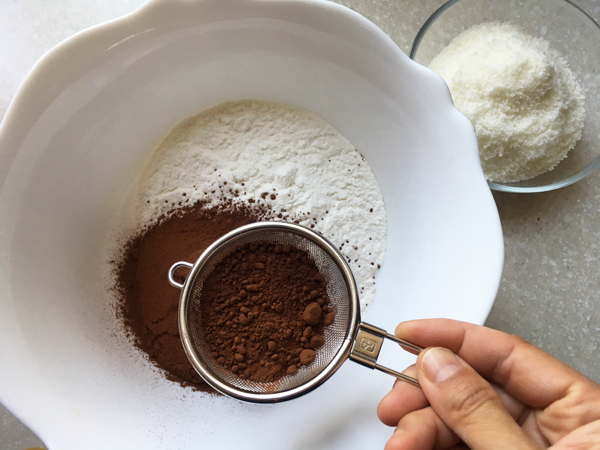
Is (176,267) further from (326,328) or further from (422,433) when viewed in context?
(422,433)

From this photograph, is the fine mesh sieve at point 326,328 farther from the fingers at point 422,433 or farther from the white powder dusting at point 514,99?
the white powder dusting at point 514,99

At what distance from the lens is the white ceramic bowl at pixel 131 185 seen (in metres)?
0.91

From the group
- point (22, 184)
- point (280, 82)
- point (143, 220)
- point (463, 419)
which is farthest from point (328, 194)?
point (22, 184)

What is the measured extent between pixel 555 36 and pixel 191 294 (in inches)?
45.8

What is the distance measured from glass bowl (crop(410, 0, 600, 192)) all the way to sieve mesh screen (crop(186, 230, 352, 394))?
0.55 metres

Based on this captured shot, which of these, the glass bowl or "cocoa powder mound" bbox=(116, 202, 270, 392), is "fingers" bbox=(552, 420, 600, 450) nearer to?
the glass bowl

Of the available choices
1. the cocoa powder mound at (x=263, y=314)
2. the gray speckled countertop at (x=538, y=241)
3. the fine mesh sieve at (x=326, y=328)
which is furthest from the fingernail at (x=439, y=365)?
the gray speckled countertop at (x=538, y=241)

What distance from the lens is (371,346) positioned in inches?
34.4

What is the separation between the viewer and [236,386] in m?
0.96

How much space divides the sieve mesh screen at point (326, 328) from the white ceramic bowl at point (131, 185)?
0.32ft

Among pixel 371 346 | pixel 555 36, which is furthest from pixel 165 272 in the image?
pixel 555 36

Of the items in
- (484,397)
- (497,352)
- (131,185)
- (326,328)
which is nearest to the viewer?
(484,397)

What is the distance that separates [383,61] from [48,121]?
0.73m

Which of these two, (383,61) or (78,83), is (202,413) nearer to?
(78,83)
